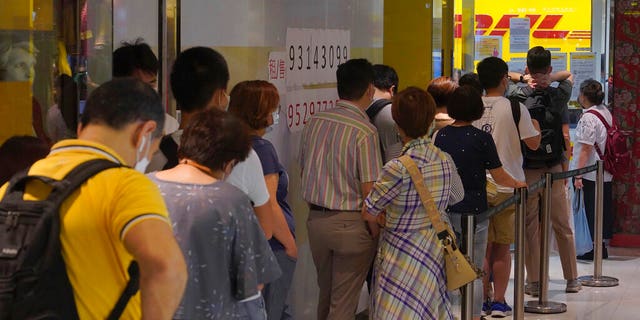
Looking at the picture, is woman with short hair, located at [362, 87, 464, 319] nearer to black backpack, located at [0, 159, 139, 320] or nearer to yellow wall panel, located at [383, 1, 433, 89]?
black backpack, located at [0, 159, 139, 320]

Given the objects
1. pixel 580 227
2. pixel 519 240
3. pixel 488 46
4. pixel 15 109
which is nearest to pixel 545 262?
pixel 519 240

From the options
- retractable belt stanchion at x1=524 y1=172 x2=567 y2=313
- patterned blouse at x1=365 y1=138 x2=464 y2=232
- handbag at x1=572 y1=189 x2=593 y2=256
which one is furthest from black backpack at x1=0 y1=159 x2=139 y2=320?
handbag at x1=572 y1=189 x2=593 y2=256

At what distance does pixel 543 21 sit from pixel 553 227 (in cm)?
462

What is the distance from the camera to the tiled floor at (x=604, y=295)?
762cm

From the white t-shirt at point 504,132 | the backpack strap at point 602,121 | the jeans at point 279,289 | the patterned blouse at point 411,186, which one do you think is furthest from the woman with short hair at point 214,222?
the backpack strap at point 602,121

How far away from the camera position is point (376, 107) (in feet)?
21.9

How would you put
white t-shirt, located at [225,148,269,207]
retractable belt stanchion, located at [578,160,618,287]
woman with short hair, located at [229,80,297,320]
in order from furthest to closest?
1. retractable belt stanchion, located at [578,160,618,287]
2. woman with short hair, located at [229,80,297,320]
3. white t-shirt, located at [225,148,269,207]

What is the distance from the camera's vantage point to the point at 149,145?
9.19 feet

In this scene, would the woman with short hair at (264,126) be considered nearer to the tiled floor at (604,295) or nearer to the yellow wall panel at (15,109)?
the yellow wall panel at (15,109)

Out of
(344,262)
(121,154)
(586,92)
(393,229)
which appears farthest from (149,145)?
(586,92)

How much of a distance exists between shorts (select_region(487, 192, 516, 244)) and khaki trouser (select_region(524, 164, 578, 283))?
0.80 meters

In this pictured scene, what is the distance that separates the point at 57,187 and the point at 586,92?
24.7 feet

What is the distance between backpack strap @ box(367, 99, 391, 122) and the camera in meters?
6.64

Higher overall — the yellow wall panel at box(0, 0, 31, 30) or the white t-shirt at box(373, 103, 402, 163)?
the yellow wall panel at box(0, 0, 31, 30)
